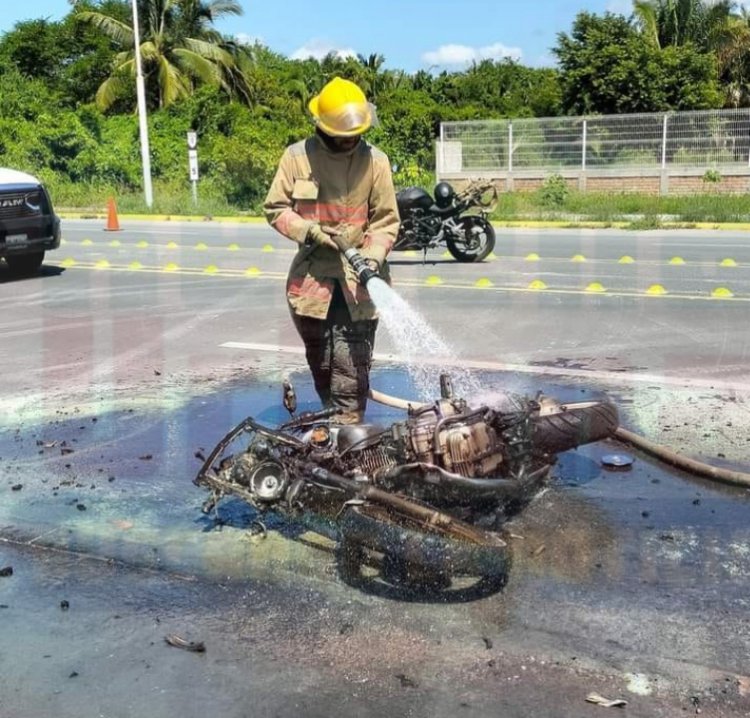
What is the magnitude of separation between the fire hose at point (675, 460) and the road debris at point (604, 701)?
6.14 ft

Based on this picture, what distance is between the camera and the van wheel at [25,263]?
14328mm

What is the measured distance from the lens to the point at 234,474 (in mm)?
4211

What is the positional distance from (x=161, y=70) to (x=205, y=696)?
41.4 m

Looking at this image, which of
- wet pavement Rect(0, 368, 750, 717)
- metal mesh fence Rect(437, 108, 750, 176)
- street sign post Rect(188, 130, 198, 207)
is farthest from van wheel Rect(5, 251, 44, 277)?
metal mesh fence Rect(437, 108, 750, 176)

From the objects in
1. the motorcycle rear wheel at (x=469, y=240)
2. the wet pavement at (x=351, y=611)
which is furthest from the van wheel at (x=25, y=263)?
the wet pavement at (x=351, y=611)

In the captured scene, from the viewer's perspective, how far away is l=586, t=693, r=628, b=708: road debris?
9.72 feet

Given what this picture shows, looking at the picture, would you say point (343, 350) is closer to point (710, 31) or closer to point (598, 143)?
point (598, 143)

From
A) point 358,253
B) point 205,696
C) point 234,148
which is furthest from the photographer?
point 234,148

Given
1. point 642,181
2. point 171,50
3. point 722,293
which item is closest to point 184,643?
point 722,293

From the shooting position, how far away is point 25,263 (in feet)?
47.5

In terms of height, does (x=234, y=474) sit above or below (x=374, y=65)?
below

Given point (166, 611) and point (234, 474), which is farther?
point (234, 474)

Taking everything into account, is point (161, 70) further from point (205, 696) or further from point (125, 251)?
point (205, 696)

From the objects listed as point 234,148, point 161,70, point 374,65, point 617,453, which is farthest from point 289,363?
point 374,65
